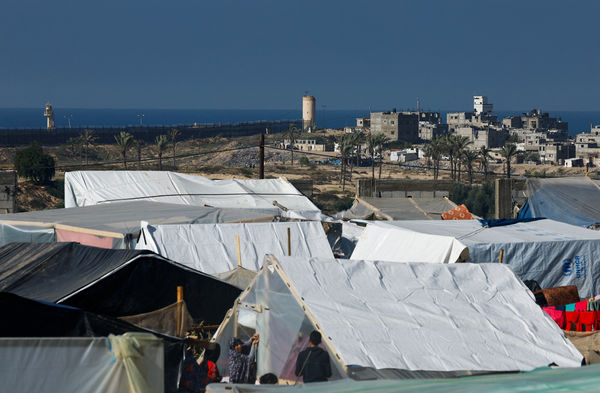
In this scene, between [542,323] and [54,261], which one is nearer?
[542,323]

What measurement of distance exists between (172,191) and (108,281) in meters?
10.3

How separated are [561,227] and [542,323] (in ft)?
18.7

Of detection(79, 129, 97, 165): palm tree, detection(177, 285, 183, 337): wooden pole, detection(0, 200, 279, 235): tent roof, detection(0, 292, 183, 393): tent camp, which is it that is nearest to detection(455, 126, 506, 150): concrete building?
detection(79, 129, 97, 165): palm tree

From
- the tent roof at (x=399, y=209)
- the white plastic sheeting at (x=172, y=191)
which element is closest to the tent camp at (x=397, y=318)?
the tent roof at (x=399, y=209)

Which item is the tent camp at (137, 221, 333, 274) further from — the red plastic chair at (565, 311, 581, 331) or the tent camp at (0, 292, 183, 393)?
the tent camp at (0, 292, 183, 393)

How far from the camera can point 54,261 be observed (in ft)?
32.7

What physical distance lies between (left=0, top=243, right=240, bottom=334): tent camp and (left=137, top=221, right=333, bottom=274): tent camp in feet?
5.67

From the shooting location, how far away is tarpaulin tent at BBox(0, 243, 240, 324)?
917cm

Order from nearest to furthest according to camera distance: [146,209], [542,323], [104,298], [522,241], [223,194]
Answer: [542,323] < [104,298] < [522,241] < [146,209] < [223,194]

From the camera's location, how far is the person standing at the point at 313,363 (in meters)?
6.86

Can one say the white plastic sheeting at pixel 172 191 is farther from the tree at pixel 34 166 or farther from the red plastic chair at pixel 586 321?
the tree at pixel 34 166

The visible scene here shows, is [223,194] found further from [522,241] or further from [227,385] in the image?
[227,385]

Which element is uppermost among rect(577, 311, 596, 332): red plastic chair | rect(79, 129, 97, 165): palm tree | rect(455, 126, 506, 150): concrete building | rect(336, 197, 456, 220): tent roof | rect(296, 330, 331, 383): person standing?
rect(296, 330, 331, 383): person standing

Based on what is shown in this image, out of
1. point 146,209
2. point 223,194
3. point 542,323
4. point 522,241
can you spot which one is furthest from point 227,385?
point 223,194
